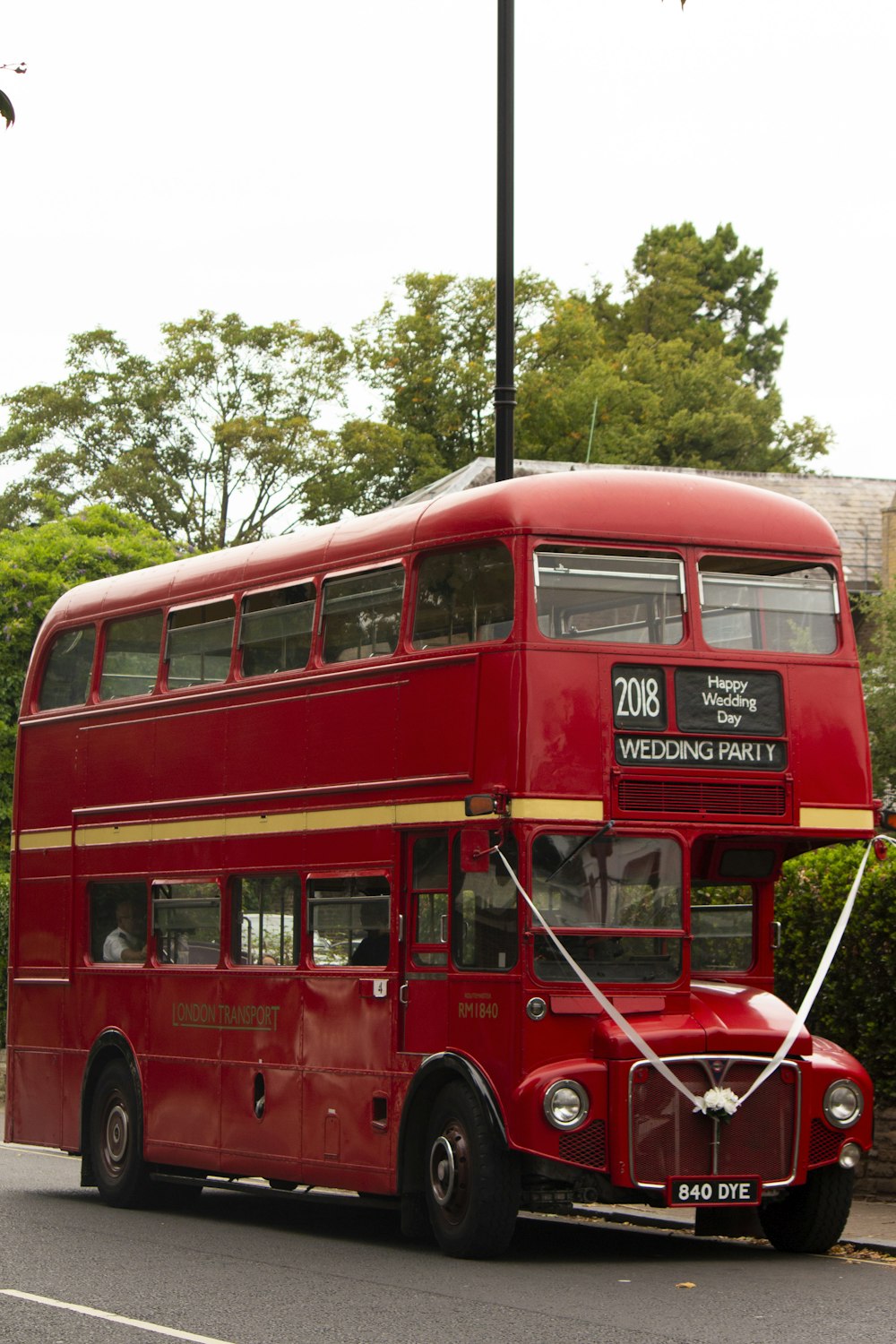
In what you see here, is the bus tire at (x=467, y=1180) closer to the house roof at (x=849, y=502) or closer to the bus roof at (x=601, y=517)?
the bus roof at (x=601, y=517)

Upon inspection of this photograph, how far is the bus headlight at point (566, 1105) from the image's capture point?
1232 centimetres

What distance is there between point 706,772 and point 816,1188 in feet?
8.23

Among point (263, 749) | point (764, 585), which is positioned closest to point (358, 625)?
point (263, 749)

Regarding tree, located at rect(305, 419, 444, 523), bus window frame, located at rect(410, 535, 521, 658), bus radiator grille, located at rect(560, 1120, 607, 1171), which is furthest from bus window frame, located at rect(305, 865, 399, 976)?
tree, located at rect(305, 419, 444, 523)

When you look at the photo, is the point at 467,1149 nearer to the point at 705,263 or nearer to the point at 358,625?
the point at 358,625

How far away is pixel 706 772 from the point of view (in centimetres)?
1322

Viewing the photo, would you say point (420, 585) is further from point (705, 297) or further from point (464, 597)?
point (705, 297)

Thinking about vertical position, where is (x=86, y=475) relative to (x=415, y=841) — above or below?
above

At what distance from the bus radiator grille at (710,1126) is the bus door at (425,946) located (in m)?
1.52

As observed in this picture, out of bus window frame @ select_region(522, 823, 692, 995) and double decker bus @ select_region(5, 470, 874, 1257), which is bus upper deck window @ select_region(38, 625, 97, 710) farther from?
bus window frame @ select_region(522, 823, 692, 995)

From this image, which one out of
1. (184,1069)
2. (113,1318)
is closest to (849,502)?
(184,1069)

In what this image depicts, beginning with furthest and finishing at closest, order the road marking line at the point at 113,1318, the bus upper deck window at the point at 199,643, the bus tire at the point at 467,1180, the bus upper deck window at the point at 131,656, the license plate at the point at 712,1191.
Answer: the bus upper deck window at the point at 131,656, the bus upper deck window at the point at 199,643, the bus tire at the point at 467,1180, the license plate at the point at 712,1191, the road marking line at the point at 113,1318

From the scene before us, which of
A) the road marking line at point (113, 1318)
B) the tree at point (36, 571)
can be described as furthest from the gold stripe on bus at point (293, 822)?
the tree at point (36, 571)

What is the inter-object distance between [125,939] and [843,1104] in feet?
22.4
